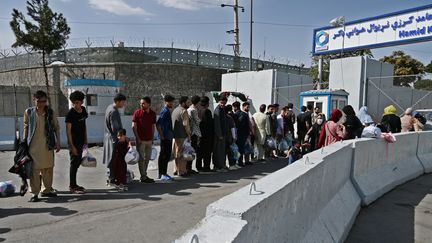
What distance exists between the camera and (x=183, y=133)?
24.6ft

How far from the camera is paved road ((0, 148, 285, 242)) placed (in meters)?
4.24

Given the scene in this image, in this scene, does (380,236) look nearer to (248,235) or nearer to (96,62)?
(248,235)

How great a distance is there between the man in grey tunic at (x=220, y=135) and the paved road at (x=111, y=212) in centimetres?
105

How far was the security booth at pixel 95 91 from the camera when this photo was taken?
1864 centimetres

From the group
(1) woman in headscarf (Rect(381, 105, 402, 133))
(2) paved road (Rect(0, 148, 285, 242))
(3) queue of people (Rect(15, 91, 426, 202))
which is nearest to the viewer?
(2) paved road (Rect(0, 148, 285, 242))

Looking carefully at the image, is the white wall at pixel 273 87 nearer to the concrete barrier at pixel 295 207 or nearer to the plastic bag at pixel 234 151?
the plastic bag at pixel 234 151

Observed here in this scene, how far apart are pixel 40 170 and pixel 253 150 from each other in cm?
592

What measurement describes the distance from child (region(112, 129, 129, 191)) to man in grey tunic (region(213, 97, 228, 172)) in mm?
2530

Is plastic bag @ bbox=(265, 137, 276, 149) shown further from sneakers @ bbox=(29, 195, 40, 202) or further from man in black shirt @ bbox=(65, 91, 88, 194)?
sneakers @ bbox=(29, 195, 40, 202)

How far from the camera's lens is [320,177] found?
409 cm

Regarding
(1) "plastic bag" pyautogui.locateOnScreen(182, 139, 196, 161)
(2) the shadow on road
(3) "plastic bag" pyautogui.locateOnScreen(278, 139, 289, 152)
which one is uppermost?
(1) "plastic bag" pyautogui.locateOnScreen(182, 139, 196, 161)

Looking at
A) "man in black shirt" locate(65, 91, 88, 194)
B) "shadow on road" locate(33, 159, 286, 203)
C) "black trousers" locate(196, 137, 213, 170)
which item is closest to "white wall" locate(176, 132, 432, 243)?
"shadow on road" locate(33, 159, 286, 203)

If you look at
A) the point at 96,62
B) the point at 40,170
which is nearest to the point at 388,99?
the point at 40,170

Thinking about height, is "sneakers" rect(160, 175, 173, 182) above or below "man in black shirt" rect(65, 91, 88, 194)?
below
